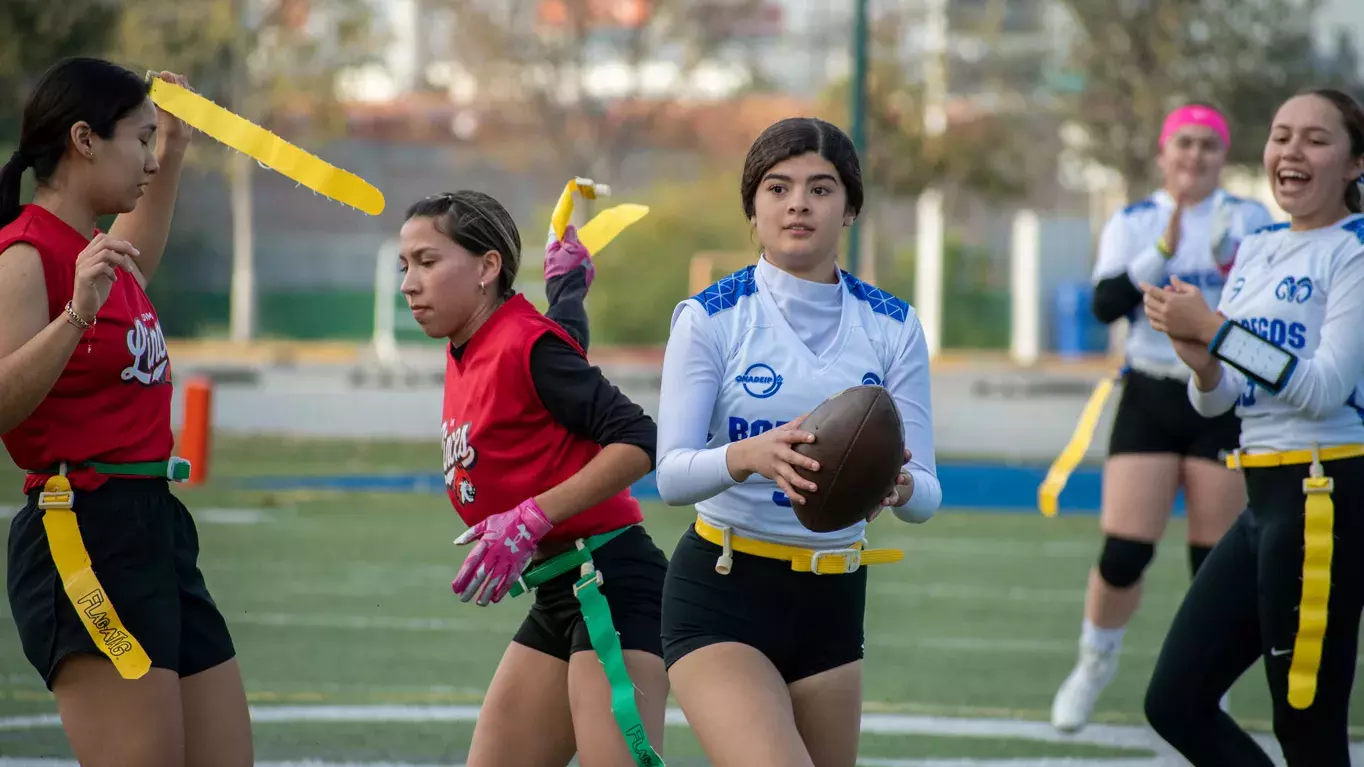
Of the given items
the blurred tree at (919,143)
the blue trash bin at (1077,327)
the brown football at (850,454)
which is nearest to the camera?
the brown football at (850,454)

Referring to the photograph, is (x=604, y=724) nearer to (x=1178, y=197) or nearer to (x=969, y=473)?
(x=1178, y=197)

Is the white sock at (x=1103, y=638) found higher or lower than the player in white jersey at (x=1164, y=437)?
lower

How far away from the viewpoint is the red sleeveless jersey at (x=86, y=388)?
12.6 feet

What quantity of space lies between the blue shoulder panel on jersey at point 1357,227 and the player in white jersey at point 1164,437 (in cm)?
187

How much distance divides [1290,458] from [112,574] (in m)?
2.95

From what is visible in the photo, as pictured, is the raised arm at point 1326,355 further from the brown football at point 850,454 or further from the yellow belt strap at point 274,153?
the yellow belt strap at point 274,153

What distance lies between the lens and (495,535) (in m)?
3.92

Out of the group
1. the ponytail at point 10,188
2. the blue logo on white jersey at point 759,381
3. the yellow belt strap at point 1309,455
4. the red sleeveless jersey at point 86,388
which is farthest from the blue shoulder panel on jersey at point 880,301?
the ponytail at point 10,188

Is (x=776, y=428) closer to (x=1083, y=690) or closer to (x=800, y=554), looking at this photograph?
(x=800, y=554)

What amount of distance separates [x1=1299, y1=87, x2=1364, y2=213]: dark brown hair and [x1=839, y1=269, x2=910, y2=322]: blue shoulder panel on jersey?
4.73ft

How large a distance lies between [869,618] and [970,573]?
1.56m

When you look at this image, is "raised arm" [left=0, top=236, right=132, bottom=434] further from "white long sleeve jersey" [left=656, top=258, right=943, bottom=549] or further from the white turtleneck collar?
the white turtleneck collar

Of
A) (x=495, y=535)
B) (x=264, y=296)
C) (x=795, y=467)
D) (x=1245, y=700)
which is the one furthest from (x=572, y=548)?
(x=264, y=296)

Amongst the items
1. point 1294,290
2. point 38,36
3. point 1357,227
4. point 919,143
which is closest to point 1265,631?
point 1294,290
